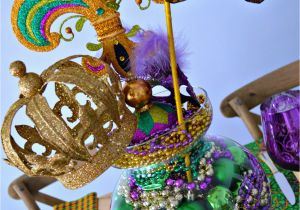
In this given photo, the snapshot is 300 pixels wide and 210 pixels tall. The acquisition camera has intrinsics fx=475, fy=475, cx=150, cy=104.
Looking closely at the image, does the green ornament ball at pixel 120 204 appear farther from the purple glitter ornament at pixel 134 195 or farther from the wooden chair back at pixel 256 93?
the wooden chair back at pixel 256 93

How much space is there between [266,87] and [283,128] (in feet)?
Answer: 0.87

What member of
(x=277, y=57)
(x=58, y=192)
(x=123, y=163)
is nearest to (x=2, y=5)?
(x=58, y=192)

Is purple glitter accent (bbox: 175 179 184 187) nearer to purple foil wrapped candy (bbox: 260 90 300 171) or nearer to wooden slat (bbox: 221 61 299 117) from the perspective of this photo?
purple foil wrapped candy (bbox: 260 90 300 171)

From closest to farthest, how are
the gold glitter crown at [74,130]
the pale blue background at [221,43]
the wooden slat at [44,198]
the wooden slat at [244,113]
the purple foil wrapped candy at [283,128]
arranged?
1. the gold glitter crown at [74,130]
2. the purple foil wrapped candy at [283,128]
3. the wooden slat at [244,113]
4. the wooden slat at [44,198]
5. the pale blue background at [221,43]

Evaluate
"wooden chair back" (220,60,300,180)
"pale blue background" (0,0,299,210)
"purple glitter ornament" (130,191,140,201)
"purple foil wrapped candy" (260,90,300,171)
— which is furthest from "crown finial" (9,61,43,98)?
"pale blue background" (0,0,299,210)

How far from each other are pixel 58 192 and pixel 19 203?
0.35ft

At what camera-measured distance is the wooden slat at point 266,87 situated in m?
0.76

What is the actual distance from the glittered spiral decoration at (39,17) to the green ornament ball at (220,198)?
190mm

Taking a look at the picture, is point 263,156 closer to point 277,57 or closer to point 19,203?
point 277,57

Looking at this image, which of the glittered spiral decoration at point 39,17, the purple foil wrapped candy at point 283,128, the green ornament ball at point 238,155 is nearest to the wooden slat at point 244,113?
the purple foil wrapped candy at point 283,128

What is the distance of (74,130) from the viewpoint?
375mm

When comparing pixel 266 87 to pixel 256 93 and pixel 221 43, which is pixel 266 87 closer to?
pixel 256 93

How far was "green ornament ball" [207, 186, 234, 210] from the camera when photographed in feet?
1.29

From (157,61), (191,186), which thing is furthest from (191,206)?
(157,61)
